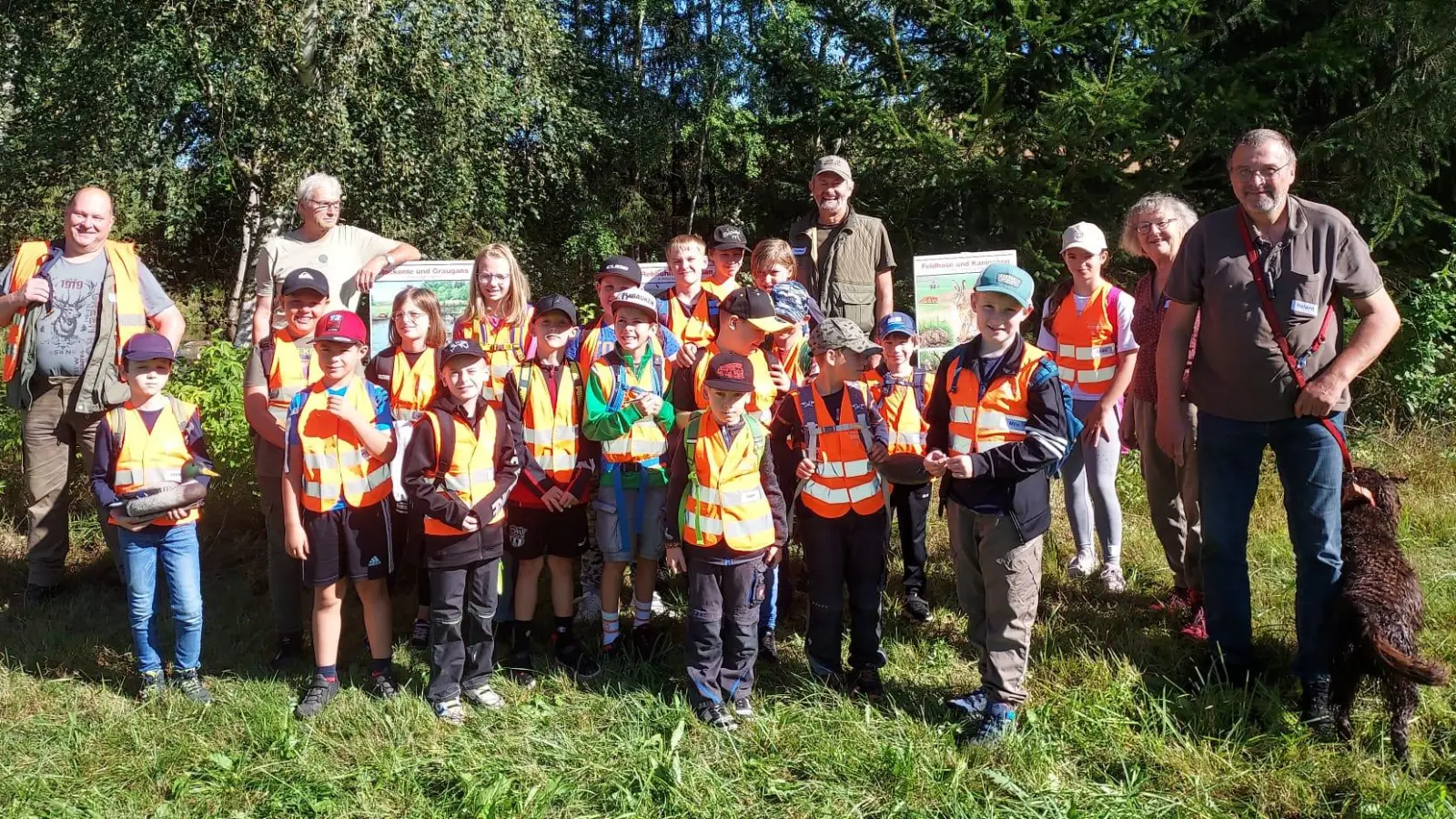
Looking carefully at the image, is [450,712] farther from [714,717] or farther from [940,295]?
[940,295]

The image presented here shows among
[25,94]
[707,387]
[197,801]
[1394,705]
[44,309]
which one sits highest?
[25,94]

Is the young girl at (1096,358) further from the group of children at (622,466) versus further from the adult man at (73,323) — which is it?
the adult man at (73,323)

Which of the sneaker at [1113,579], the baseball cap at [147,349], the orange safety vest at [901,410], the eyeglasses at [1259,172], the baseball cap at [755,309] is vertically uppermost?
the eyeglasses at [1259,172]

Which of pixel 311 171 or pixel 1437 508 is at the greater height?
pixel 311 171

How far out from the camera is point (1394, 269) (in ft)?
26.9

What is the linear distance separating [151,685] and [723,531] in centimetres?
273

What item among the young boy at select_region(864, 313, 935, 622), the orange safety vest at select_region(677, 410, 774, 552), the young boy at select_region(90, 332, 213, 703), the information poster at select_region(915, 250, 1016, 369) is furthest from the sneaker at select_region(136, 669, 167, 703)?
the information poster at select_region(915, 250, 1016, 369)

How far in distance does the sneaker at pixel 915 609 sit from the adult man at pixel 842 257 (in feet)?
5.73

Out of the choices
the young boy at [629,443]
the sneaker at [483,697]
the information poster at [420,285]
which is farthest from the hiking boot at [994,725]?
the information poster at [420,285]

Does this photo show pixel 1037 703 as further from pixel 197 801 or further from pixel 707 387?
pixel 197 801


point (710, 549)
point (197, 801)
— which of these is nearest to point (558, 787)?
point (710, 549)

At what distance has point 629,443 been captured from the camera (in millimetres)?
4191

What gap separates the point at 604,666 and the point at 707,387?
1507mm

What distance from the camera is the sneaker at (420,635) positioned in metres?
4.62
